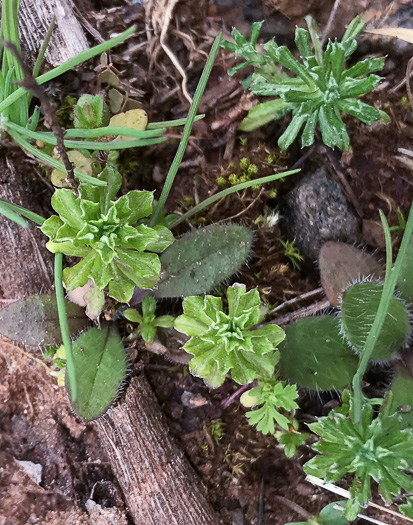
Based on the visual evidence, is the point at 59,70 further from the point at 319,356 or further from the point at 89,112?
the point at 319,356

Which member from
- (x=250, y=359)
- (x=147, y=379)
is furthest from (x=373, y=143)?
(x=147, y=379)

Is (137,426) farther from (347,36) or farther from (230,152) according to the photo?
(347,36)

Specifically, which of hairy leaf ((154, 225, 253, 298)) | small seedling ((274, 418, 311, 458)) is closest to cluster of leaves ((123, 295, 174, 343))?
hairy leaf ((154, 225, 253, 298))

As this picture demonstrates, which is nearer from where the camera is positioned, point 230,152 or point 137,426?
point 137,426

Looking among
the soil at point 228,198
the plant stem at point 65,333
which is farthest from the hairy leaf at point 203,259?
the plant stem at point 65,333

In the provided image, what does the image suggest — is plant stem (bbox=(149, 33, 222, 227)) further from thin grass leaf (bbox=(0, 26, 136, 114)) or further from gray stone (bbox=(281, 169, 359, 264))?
gray stone (bbox=(281, 169, 359, 264))

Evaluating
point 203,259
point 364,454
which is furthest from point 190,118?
point 364,454

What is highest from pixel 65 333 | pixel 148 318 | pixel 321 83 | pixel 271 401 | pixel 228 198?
pixel 321 83

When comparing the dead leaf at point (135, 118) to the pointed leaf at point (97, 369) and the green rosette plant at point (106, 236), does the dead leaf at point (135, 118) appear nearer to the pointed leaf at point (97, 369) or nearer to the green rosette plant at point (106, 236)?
the green rosette plant at point (106, 236)
